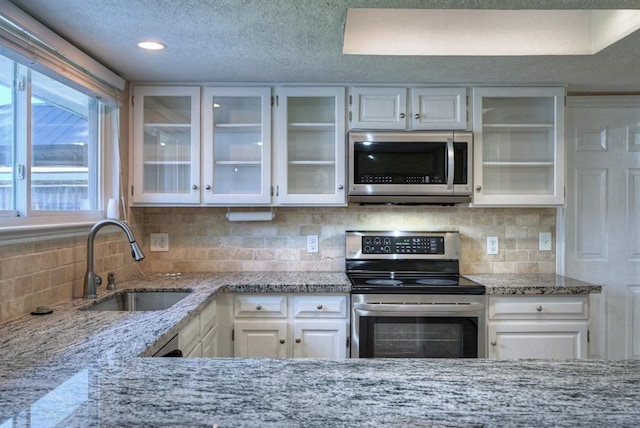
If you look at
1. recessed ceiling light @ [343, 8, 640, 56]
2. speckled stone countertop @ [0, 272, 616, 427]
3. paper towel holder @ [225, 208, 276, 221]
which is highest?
recessed ceiling light @ [343, 8, 640, 56]

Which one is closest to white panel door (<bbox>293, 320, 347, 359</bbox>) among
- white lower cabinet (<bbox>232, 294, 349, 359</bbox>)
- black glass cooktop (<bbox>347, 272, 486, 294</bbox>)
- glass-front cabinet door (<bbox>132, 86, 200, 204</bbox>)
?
white lower cabinet (<bbox>232, 294, 349, 359</bbox>)

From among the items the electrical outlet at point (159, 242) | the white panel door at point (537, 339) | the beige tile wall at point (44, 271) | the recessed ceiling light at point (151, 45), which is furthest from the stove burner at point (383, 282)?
the recessed ceiling light at point (151, 45)

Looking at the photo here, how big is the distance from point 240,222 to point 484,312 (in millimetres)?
1710

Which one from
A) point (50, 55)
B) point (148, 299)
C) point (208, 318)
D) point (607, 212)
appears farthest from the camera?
point (607, 212)

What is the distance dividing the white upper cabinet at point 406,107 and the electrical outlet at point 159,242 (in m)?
1.55

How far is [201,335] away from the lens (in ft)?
6.55

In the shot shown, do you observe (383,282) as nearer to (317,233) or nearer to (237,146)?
(317,233)

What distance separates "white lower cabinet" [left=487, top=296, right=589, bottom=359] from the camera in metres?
2.37

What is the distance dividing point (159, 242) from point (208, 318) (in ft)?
3.20

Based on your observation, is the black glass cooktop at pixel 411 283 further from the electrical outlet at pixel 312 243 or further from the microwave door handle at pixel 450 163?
the microwave door handle at pixel 450 163

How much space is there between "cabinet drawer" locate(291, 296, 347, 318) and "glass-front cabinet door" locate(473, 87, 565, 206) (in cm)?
110

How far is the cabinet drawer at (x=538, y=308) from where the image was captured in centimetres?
237

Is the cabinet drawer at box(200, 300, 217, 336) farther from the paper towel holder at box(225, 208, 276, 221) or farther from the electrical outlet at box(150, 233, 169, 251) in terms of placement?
the electrical outlet at box(150, 233, 169, 251)

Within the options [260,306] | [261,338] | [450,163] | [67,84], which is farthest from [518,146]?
[67,84]
